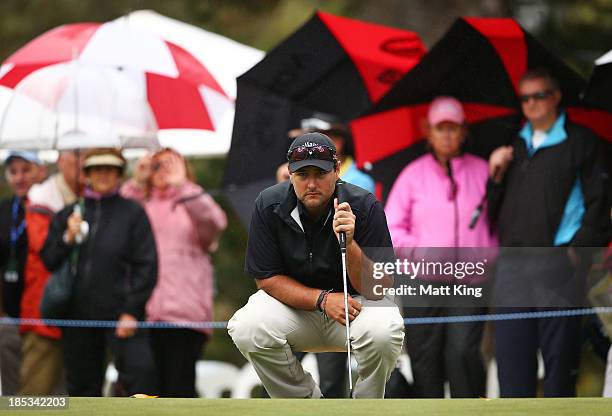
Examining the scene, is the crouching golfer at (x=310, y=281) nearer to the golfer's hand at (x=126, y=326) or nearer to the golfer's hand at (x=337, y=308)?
the golfer's hand at (x=337, y=308)

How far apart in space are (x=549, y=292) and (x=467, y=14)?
6.95m

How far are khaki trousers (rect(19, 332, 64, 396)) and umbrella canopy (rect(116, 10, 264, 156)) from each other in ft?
6.03

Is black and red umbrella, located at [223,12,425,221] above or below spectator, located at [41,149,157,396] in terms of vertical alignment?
above

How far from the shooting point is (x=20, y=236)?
38.3 feet

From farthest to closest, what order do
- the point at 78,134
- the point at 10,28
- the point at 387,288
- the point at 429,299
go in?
the point at 10,28, the point at 78,134, the point at 429,299, the point at 387,288

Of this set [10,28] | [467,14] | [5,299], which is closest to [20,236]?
[5,299]

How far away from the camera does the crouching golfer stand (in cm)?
805

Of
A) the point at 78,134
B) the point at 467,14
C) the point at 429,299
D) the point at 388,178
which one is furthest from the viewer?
the point at 467,14

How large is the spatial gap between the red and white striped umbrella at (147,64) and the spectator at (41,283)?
77 centimetres

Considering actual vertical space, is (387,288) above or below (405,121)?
below

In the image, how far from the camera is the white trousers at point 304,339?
8109 millimetres

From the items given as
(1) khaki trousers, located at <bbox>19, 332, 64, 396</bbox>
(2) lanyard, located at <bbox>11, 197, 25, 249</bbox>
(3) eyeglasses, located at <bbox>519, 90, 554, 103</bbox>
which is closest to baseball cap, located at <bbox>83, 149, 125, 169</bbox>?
(2) lanyard, located at <bbox>11, 197, 25, 249</bbox>

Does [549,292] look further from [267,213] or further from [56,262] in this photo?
[56,262]

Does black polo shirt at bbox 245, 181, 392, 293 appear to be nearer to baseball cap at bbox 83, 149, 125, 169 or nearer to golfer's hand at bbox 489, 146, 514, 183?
golfer's hand at bbox 489, 146, 514, 183
